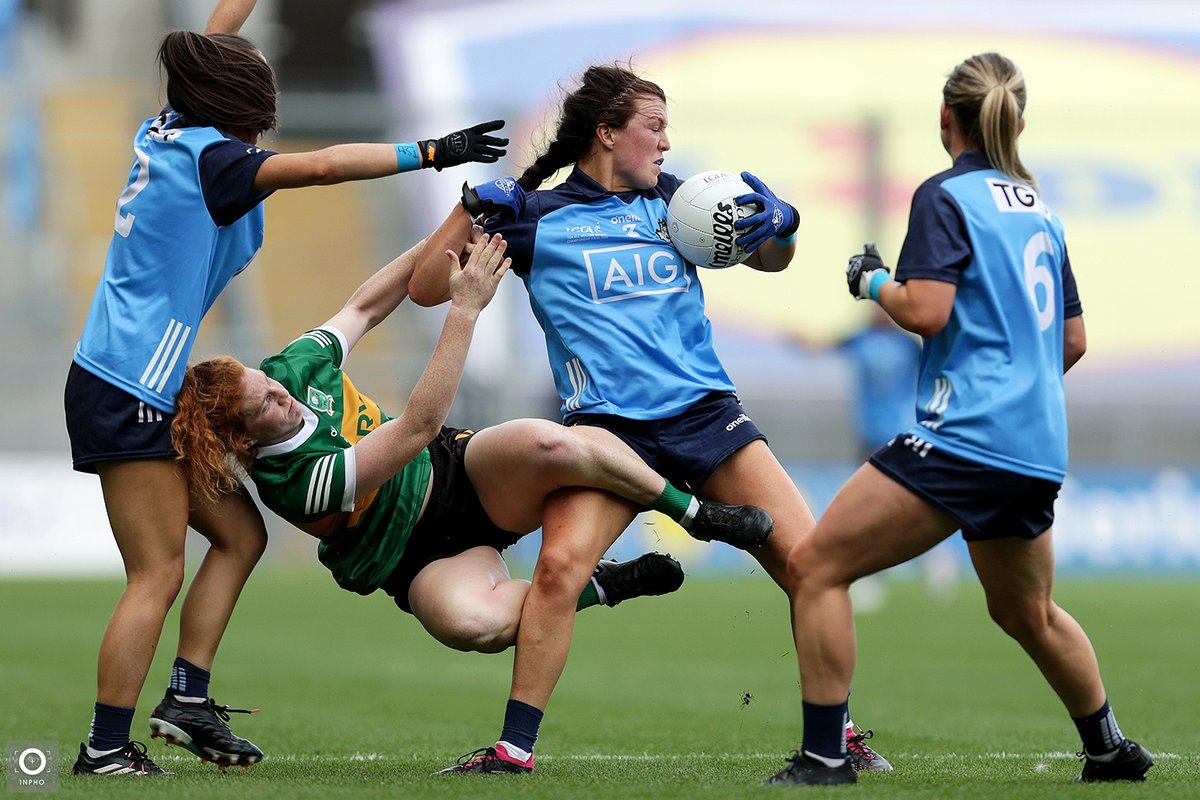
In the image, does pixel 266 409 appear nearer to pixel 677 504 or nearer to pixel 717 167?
pixel 677 504

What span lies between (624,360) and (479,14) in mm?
19938

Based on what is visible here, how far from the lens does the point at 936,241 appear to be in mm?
4383

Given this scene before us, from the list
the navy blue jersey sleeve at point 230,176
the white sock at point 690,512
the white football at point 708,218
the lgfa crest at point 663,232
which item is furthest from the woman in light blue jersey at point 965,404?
the navy blue jersey sleeve at point 230,176

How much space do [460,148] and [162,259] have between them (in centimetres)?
96

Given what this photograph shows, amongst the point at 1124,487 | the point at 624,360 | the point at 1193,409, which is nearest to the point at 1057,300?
the point at 624,360

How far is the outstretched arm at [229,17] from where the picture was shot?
5.48m

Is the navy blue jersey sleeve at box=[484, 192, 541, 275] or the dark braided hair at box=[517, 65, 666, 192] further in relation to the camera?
the dark braided hair at box=[517, 65, 666, 192]

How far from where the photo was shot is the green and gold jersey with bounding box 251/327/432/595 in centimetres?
509

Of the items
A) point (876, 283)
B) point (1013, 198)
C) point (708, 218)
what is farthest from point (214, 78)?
point (1013, 198)

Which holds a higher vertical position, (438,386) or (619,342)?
(619,342)

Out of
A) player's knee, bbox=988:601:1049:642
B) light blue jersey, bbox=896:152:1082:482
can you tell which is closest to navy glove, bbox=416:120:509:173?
light blue jersey, bbox=896:152:1082:482

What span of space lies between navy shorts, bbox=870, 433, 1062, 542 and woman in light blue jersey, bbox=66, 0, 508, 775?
1.54 metres

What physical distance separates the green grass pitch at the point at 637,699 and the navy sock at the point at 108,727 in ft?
0.52

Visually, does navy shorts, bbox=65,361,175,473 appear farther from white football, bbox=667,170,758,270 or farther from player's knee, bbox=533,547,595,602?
white football, bbox=667,170,758,270
